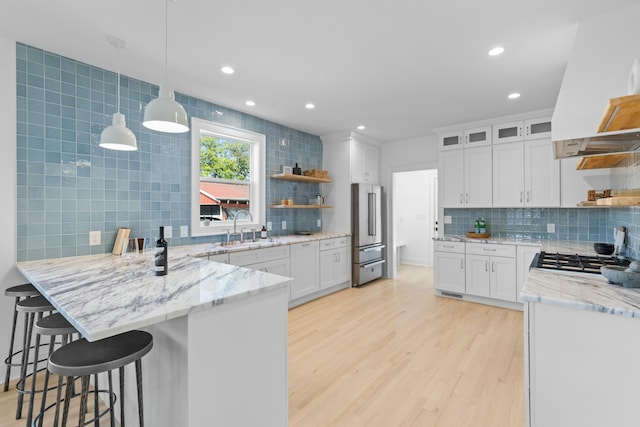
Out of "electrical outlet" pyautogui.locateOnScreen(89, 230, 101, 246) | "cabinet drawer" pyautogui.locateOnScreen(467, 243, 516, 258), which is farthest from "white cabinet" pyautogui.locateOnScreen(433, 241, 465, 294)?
"electrical outlet" pyautogui.locateOnScreen(89, 230, 101, 246)

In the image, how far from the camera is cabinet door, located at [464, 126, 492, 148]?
4352mm

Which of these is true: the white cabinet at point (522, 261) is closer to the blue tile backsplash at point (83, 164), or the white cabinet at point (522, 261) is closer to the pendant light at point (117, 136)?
the blue tile backsplash at point (83, 164)

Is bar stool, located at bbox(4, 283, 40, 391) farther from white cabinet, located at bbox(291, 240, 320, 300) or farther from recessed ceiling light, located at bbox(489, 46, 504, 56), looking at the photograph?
recessed ceiling light, located at bbox(489, 46, 504, 56)

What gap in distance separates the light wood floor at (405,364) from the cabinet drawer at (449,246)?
2.39ft

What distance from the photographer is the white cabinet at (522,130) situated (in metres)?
3.97

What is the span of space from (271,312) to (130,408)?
3.25ft

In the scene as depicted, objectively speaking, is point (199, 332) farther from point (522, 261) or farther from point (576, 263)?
point (522, 261)

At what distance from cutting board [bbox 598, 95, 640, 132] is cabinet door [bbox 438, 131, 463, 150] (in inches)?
123

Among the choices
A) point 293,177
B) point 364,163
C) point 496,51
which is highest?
point 496,51

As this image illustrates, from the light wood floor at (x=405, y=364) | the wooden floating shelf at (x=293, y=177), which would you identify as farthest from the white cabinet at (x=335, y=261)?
the wooden floating shelf at (x=293, y=177)

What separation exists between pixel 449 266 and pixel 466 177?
4.42 feet

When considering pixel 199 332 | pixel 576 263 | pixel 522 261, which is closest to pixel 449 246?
pixel 522 261

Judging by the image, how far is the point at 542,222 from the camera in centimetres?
420

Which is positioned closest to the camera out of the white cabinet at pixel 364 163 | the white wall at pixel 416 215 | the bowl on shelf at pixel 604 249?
the bowl on shelf at pixel 604 249
